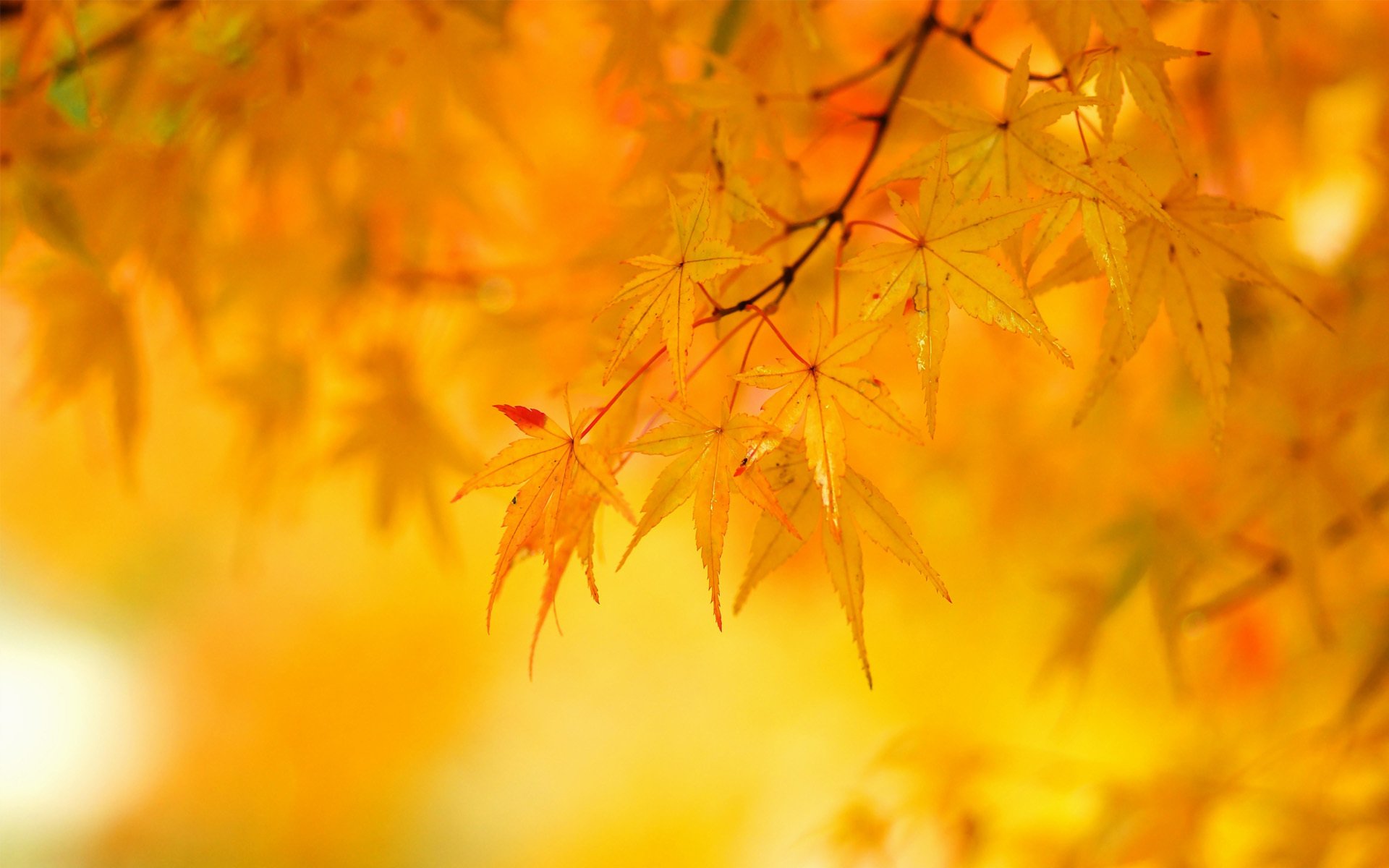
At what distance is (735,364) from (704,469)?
220mm

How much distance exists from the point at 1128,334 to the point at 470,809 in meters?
2.32

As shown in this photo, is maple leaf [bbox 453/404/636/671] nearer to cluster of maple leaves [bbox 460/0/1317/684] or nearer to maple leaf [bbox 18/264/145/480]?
cluster of maple leaves [bbox 460/0/1317/684]

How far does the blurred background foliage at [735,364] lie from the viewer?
2.31ft

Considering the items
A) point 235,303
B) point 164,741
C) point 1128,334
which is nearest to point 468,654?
point 164,741

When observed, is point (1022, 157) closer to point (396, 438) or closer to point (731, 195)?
point (731, 195)

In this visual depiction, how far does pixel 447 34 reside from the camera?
0.72 m

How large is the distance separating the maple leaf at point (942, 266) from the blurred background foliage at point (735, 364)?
0.45 feet

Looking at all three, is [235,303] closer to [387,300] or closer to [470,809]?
[387,300]

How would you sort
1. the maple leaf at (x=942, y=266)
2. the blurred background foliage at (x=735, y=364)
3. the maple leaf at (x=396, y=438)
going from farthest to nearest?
the maple leaf at (x=396, y=438), the blurred background foliage at (x=735, y=364), the maple leaf at (x=942, y=266)

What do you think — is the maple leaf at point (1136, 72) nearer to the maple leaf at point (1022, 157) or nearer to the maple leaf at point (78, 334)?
the maple leaf at point (1022, 157)

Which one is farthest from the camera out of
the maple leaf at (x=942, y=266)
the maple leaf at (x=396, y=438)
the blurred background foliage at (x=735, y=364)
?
the maple leaf at (x=396, y=438)

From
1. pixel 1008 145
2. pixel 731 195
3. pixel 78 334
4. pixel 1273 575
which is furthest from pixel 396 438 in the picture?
pixel 1273 575

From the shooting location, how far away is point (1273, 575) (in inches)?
31.3

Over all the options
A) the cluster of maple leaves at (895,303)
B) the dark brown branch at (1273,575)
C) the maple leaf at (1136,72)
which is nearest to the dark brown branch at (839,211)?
the cluster of maple leaves at (895,303)
